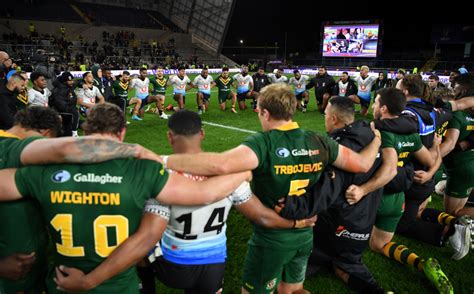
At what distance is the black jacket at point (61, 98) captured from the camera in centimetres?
927

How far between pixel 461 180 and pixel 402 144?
2.20 meters

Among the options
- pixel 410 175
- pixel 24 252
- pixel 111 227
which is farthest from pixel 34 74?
pixel 410 175

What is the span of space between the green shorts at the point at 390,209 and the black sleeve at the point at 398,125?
0.82 m

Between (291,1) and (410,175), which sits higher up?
(291,1)

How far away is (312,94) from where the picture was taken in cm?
2158

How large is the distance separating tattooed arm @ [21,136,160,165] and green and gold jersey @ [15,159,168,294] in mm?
48

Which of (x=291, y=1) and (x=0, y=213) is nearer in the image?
(x=0, y=213)

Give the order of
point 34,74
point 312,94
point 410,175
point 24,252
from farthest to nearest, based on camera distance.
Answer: point 312,94
point 34,74
point 410,175
point 24,252

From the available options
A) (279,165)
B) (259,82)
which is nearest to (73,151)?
(279,165)

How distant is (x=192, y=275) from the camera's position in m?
2.52

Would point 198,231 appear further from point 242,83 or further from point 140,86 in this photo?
point 242,83

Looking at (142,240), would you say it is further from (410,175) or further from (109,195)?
(410,175)

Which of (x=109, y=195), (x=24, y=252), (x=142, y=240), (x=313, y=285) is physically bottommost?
(x=313, y=285)

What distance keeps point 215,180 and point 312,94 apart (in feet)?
66.7
